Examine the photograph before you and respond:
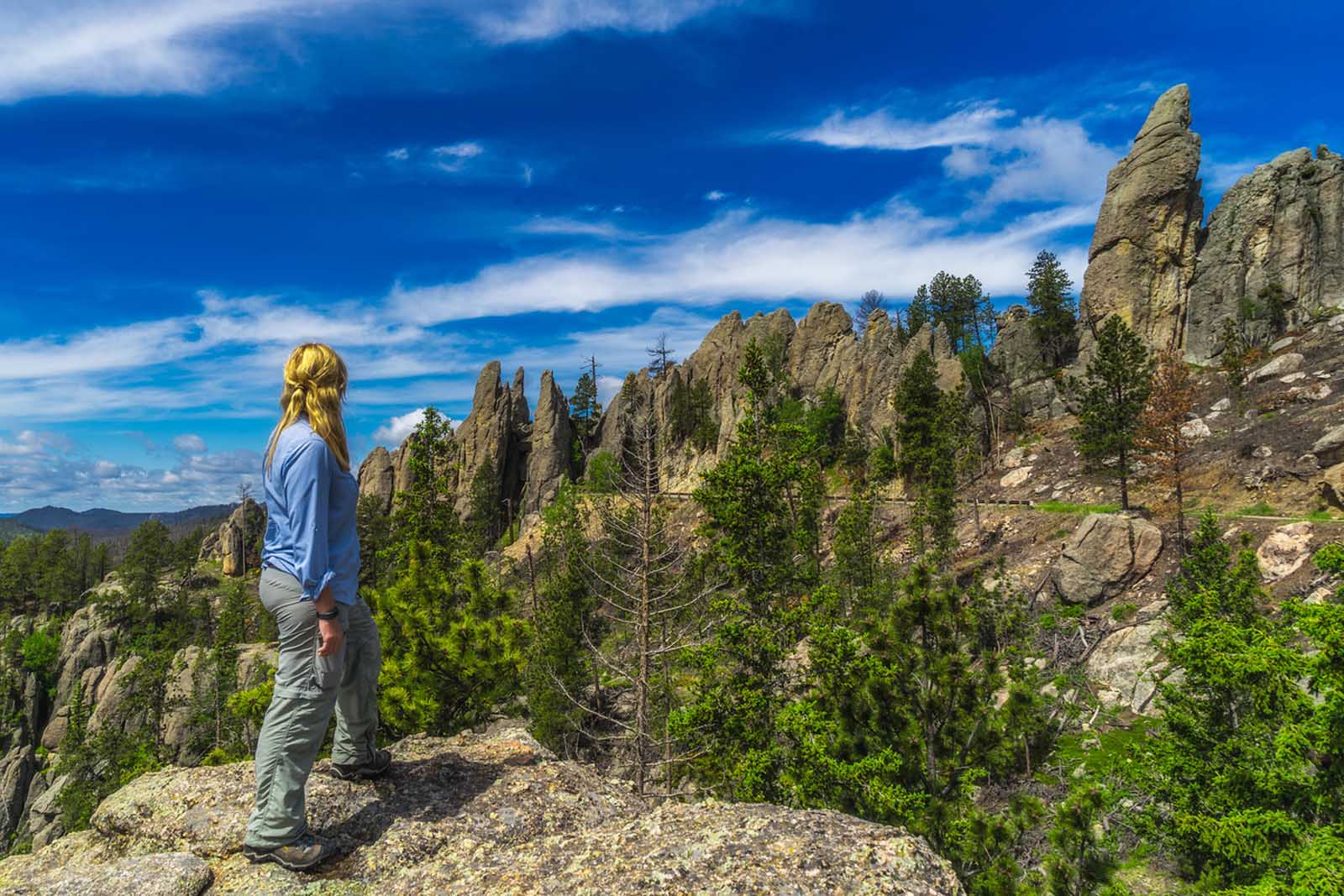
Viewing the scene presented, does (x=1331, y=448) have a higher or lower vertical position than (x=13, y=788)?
higher

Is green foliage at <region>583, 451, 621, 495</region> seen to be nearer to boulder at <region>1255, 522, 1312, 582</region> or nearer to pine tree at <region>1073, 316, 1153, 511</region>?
pine tree at <region>1073, 316, 1153, 511</region>

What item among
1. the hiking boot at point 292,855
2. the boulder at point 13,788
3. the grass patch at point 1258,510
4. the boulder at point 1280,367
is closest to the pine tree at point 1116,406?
the grass patch at point 1258,510

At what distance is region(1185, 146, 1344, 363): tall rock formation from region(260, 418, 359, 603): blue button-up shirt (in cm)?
7125

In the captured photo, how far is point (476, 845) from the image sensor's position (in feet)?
15.4

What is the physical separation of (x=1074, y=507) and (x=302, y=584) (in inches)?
1810

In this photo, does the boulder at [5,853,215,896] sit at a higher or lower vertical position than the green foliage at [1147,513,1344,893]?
higher

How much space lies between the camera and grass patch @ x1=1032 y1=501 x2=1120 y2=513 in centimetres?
3976

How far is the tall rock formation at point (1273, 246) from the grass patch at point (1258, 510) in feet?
97.8

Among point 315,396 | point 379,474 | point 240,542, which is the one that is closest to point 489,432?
point 379,474

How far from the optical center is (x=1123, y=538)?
3162cm

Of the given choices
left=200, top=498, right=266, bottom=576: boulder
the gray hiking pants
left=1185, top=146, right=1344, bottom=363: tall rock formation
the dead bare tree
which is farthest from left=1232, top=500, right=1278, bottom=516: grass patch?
left=200, top=498, right=266, bottom=576: boulder

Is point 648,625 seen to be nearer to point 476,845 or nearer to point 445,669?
point 445,669

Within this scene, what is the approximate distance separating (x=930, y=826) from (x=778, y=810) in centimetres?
583

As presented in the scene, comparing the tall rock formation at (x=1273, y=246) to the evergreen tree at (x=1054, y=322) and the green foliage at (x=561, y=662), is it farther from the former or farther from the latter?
the green foliage at (x=561, y=662)
